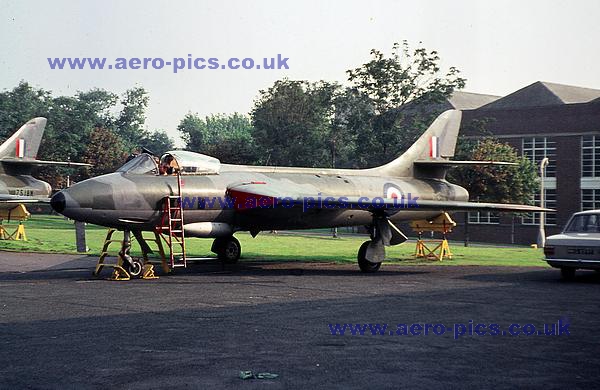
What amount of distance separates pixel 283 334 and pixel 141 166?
9756mm

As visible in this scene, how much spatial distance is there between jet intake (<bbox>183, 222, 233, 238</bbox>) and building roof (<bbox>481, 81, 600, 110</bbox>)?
141 ft

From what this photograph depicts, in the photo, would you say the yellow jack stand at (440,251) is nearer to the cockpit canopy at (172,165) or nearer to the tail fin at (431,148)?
the tail fin at (431,148)

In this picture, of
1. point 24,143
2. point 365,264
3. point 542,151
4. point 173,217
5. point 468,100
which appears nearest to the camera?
point 173,217

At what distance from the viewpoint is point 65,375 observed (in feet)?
24.6

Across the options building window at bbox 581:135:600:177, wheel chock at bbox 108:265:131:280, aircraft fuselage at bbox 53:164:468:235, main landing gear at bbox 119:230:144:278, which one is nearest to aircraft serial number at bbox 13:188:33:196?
aircraft fuselage at bbox 53:164:468:235

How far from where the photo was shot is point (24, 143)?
31797mm

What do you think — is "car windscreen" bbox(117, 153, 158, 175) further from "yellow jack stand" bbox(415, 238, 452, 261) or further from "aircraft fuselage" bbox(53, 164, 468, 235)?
"yellow jack stand" bbox(415, 238, 452, 261)

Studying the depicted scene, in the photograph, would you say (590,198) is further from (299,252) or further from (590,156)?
(299,252)

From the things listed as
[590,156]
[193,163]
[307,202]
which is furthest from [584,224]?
[590,156]

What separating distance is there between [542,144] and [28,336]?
51.0 metres

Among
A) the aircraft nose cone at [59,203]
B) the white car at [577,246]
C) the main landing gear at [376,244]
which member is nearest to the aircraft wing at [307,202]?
the main landing gear at [376,244]

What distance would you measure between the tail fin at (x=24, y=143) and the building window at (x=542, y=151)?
36632mm

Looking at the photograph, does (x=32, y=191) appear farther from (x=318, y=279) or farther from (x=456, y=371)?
(x=456, y=371)

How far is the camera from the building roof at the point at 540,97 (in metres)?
60.8
